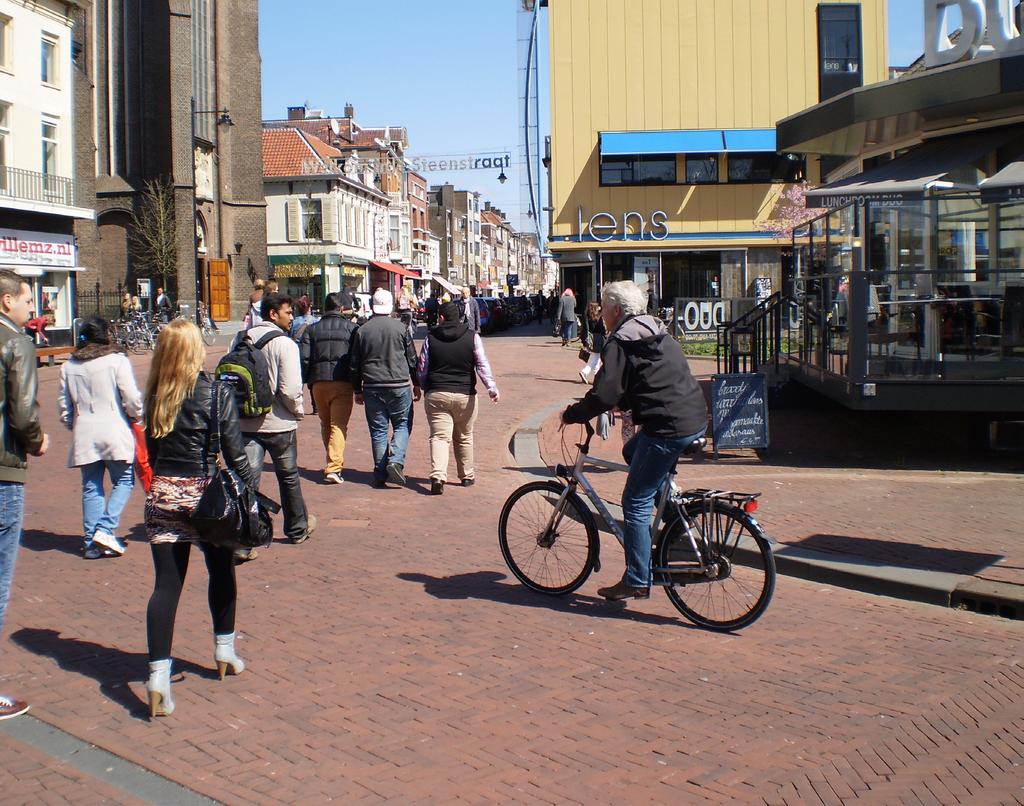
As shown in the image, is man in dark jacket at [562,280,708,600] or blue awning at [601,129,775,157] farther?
blue awning at [601,129,775,157]

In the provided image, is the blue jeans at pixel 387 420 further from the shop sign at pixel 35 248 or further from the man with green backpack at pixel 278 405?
the shop sign at pixel 35 248

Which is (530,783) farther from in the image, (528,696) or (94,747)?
(94,747)

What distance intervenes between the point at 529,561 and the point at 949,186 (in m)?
7.14

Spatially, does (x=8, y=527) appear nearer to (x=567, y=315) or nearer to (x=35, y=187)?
(x=567, y=315)

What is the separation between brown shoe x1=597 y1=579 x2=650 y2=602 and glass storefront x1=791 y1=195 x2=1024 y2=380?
5.75 metres

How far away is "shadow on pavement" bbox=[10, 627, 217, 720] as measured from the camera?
16.8 ft

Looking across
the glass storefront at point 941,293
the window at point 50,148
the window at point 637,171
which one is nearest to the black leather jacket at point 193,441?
the glass storefront at point 941,293

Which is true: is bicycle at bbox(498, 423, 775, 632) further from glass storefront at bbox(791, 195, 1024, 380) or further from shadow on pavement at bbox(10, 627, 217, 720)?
glass storefront at bbox(791, 195, 1024, 380)

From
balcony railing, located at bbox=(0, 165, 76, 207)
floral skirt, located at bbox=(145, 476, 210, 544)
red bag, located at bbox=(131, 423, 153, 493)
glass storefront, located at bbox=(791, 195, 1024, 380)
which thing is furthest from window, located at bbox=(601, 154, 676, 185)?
floral skirt, located at bbox=(145, 476, 210, 544)

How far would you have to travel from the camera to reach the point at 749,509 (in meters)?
5.95

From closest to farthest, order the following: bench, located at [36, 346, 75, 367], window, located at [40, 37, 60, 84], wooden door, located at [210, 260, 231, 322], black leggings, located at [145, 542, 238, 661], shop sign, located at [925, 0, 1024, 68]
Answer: black leggings, located at [145, 542, 238, 661] → shop sign, located at [925, 0, 1024, 68] → bench, located at [36, 346, 75, 367] → window, located at [40, 37, 60, 84] → wooden door, located at [210, 260, 231, 322]

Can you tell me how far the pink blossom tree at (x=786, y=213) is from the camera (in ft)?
130

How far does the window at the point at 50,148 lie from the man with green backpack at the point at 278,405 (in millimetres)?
31472

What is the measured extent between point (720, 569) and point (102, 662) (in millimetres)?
3269
